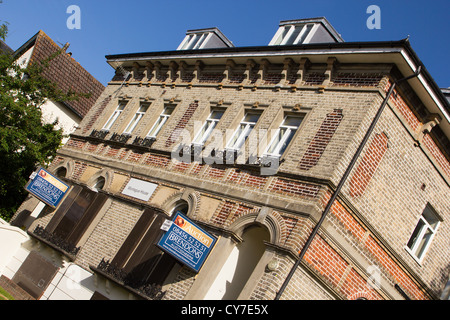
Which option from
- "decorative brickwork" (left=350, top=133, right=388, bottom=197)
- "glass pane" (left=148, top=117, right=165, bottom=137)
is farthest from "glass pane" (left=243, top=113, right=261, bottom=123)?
"glass pane" (left=148, top=117, right=165, bottom=137)

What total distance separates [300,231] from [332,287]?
1.71m

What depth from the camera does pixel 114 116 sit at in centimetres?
2058

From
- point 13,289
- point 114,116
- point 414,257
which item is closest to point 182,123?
point 114,116

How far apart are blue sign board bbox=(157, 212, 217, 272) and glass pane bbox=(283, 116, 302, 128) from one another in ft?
13.3

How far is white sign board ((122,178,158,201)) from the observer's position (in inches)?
612

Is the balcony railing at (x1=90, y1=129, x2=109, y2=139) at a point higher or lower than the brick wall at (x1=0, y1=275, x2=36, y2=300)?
higher

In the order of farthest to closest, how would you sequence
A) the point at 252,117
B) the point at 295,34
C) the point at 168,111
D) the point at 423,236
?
the point at 168,111, the point at 295,34, the point at 252,117, the point at 423,236

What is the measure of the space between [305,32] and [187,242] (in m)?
8.48

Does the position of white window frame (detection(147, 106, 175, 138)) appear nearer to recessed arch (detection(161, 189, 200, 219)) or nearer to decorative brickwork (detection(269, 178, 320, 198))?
recessed arch (detection(161, 189, 200, 219))

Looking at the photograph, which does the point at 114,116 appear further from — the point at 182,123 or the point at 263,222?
the point at 263,222

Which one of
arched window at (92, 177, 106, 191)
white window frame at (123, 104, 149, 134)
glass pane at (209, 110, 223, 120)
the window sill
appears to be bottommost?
arched window at (92, 177, 106, 191)

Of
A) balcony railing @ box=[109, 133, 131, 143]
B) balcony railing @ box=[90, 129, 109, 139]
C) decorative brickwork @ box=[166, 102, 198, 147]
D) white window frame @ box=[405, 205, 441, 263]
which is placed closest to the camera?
white window frame @ box=[405, 205, 441, 263]

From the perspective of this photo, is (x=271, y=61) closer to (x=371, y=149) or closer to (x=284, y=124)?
(x=284, y=124)
